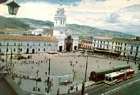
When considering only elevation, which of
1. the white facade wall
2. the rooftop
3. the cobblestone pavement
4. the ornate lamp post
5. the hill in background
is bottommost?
the cobblestone pavement

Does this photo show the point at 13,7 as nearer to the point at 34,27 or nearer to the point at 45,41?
the point at 34,27

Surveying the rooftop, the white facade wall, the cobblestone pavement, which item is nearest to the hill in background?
the rooftop

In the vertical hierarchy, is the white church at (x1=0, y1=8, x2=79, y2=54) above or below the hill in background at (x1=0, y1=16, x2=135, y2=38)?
below

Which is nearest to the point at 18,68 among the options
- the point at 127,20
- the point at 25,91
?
the point at 25,91

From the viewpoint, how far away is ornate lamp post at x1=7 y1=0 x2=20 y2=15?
16.3ft

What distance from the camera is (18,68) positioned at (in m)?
4.86

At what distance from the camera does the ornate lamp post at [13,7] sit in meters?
4.98

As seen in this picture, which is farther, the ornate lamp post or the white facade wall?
the ornate lamp post

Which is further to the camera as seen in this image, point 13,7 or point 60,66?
point 13,7

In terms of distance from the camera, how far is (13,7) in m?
5.00

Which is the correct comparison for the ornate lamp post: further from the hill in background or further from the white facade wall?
the white facade wall

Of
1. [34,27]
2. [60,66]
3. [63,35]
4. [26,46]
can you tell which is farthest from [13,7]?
[60,66]

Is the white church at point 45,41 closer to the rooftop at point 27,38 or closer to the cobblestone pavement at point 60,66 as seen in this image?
the rooftop at point 27,38

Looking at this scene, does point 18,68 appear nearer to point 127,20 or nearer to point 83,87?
point 83,87
